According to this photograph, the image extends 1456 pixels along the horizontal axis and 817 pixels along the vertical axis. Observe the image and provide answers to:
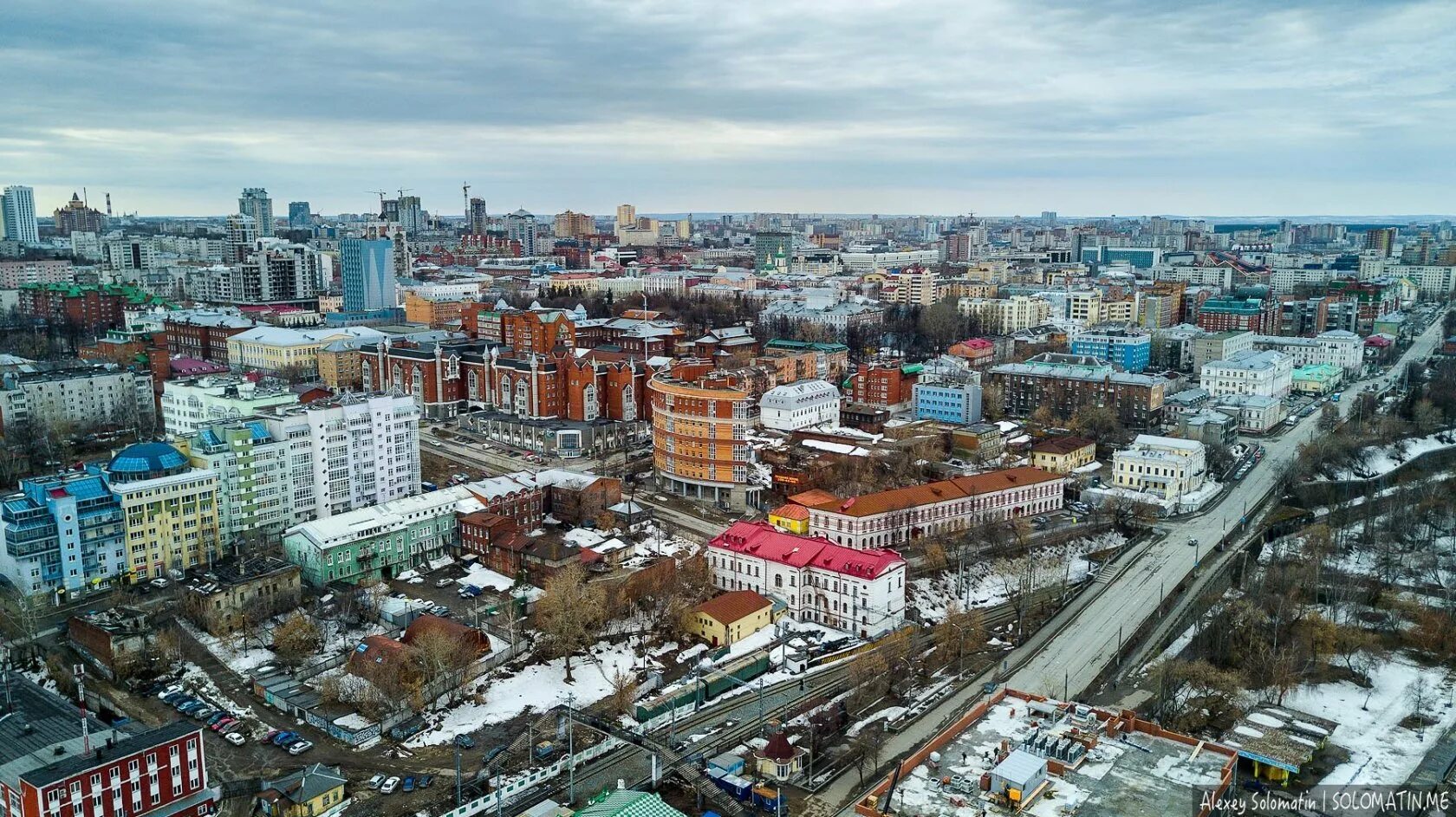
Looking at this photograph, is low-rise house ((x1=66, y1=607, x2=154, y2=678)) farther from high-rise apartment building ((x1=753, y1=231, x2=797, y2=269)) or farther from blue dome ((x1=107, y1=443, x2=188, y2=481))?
high-rise apartment building ((x1=753, y1=231, x2=797, y2=269))

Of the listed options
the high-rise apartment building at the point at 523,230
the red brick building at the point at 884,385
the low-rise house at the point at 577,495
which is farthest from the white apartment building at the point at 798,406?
the high-rise apartment building at the point at 523,230

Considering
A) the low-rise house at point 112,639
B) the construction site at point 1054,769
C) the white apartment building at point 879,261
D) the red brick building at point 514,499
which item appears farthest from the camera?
the white apartment building at point 879,261

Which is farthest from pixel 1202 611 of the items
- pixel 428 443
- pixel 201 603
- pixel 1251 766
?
pixel 428 443

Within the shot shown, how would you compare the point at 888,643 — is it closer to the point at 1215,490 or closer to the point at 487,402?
the point at 1215,490

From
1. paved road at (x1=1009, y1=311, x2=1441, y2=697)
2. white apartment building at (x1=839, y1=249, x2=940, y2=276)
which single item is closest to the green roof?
paved road at (x1=1009, y1=311, x2=1441, y2=697)

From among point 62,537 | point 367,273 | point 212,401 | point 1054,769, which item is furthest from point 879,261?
point 1054,769

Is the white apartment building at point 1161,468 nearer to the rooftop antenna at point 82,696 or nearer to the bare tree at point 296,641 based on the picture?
the bare tree at point 296,641

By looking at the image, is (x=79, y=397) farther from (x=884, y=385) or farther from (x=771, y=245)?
(x=771, y=245)
